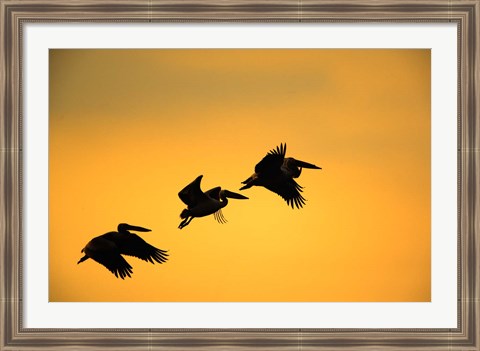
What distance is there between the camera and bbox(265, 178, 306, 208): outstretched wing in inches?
215

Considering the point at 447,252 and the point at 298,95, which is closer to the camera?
the point at 447,252

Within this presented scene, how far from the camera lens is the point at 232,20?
14.7ft

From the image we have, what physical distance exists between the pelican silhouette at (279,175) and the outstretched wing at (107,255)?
3.14 feet

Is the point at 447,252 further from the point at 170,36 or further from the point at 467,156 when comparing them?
the point at 170,36

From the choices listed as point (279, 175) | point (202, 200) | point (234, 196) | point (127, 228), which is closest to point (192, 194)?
point (202, 200)

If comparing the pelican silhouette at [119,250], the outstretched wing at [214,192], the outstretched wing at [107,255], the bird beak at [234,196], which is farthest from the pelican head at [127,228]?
the bird beak at [234,196]

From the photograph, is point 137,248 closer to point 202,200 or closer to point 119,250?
point 119,250

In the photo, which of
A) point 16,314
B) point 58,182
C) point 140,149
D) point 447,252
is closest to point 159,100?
point 140,149

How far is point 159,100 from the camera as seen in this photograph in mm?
5758

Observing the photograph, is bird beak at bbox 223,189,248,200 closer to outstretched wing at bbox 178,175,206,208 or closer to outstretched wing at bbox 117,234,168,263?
outstretched wing at bbox 178,175,206,208

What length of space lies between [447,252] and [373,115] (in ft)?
4.84

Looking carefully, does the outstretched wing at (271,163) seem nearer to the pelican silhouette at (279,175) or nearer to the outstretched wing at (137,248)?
the pelican silhouette at (279,175)

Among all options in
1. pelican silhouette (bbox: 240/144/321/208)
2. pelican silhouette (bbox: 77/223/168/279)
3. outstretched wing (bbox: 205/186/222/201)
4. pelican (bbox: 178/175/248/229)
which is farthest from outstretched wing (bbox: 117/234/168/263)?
pelican silhouette (bbox: 240/144/321/208)

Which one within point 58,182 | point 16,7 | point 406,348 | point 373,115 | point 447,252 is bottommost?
point 406,348
